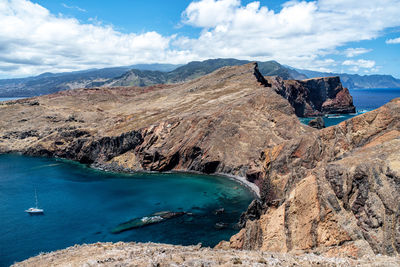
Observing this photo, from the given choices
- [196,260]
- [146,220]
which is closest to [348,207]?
[196,260]

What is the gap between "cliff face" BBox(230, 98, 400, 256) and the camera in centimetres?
2442

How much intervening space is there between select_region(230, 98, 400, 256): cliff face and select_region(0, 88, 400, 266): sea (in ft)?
50.8

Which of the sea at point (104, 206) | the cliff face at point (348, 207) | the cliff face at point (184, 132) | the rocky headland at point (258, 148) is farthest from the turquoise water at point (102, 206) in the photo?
the cliff face at point (348, 207)

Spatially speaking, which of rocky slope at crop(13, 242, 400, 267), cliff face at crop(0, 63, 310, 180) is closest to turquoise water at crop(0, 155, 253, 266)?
cliff face at crop(0, 63, 310, 180)

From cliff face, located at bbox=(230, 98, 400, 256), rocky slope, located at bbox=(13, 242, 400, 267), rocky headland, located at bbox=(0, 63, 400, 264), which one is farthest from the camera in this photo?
rocky headland, located at bbox=(0, 63, 400, 264)

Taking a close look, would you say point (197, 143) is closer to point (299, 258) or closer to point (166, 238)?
point (166, 238)

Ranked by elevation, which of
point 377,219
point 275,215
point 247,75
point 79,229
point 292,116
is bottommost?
point 79,229

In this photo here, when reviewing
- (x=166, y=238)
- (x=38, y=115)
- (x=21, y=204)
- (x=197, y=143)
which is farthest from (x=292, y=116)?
(x=38, y=115)

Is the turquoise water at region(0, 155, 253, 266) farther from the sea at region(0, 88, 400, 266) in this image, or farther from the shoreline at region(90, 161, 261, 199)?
the shoreline at region(90, 161, 261, 199)

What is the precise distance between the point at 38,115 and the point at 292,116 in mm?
128497

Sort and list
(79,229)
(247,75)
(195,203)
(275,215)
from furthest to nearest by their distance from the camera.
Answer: (247,75)
(195,203)
(79,229)
(275,215)

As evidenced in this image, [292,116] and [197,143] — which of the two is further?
[292,116]

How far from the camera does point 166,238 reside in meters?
46.2

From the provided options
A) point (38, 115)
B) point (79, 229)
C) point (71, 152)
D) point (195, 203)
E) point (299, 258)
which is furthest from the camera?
point (38, 115)
